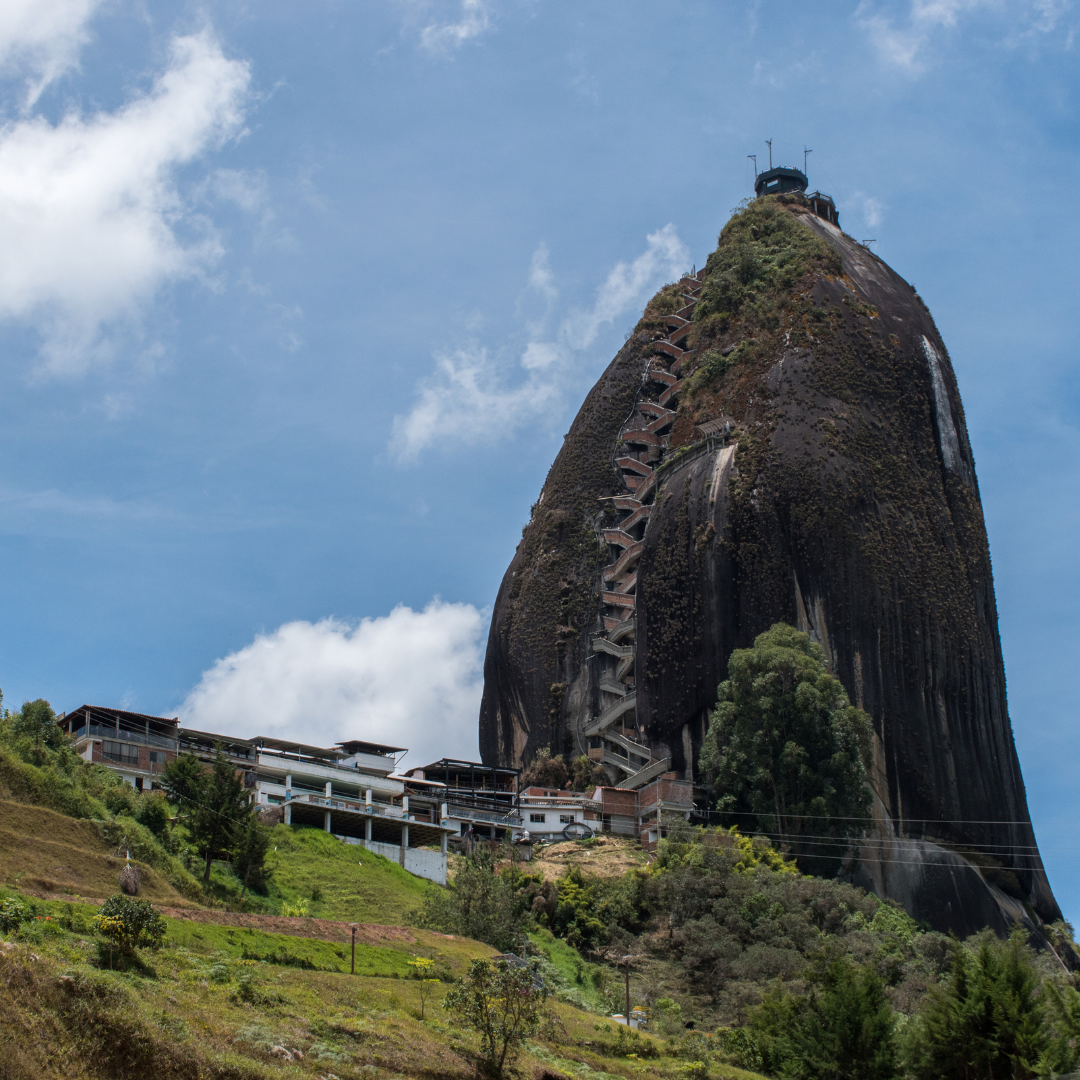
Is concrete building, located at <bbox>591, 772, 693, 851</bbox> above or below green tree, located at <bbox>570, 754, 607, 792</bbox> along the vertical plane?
below

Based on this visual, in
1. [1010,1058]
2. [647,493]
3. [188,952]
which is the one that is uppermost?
[647,493]

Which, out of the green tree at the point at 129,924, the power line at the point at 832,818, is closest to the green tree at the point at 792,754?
the power line at the point at 832,818

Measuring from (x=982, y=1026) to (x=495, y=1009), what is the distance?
12660mm

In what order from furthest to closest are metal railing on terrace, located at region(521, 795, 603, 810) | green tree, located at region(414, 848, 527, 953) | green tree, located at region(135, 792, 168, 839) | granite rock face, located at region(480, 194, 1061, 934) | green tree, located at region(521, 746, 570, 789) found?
1. green tree, located at region(521, 746, 570, 789)
2. granite rock face, located at region(480, 194, 1061, 934)
3. metal railing on terrace, located at region(521, 795, 603, 810)
4. green tree, located at region(135, 792, 168, 839)
5. green tree, located at region(414, 848, 527, 953)

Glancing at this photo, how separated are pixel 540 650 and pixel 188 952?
5842 cm

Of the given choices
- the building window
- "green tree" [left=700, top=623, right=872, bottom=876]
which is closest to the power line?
"green tree" [left=700, top=623, right=872, bottom=876]

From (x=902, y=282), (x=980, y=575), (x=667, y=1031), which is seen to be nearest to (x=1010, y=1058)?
(x=667, y=1031)

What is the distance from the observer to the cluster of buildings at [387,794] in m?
58.5

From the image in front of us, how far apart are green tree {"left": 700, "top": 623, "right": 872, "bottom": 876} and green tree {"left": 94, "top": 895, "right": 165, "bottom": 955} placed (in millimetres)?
37363

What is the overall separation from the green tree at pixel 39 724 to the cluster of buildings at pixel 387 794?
5.31 metres

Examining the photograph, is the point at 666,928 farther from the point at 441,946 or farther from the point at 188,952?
the point at 188,952

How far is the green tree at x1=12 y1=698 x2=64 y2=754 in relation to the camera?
1932 inches

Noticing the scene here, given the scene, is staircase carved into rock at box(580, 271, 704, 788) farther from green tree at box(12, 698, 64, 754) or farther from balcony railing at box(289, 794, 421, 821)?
green tree at box(12, 698, 64, 754)

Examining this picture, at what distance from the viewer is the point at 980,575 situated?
264ft
